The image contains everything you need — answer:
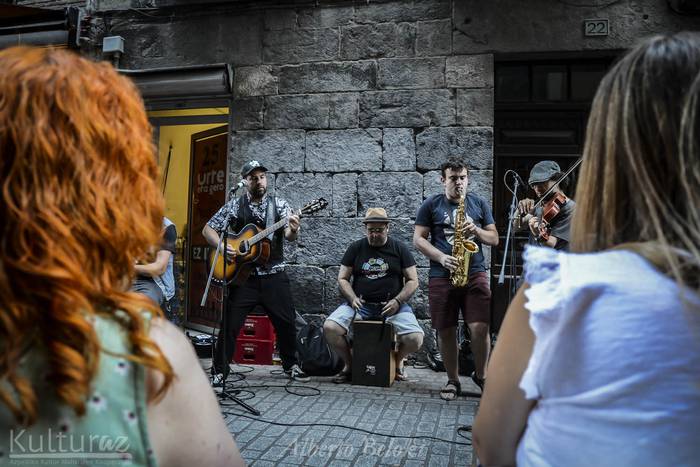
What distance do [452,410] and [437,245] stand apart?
1.52 metres

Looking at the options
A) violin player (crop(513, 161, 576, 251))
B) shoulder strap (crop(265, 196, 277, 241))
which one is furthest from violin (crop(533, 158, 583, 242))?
shoulder strap (crop(265, 196, 277, 241))

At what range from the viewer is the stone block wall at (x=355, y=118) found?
6730 mm

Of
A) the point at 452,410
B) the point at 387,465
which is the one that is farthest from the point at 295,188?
the point at 387,465

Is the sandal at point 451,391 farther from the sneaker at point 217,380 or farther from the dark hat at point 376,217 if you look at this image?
the sneaker at point 217,380

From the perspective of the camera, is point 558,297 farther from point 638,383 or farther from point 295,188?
point 295,188

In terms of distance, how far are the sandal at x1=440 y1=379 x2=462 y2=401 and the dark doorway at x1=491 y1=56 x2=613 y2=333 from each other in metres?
2.01

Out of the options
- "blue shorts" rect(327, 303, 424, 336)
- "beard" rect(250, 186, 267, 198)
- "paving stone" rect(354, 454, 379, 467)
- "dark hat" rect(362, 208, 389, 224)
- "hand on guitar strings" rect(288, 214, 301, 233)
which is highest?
"beard" rect(250, 186, 267, 198)

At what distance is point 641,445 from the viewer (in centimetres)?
86

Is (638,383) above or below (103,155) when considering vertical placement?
below

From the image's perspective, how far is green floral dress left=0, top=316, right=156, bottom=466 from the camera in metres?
0.81

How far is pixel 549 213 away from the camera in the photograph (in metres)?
4.95

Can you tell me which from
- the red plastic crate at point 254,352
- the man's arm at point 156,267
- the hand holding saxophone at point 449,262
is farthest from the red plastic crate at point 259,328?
the hand holding saxophone at point 449,262

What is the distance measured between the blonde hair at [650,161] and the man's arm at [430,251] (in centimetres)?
399

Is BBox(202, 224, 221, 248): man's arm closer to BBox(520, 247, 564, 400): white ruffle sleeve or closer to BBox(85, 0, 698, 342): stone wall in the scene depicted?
BBox(85, 0, 698, 342): stone wall
